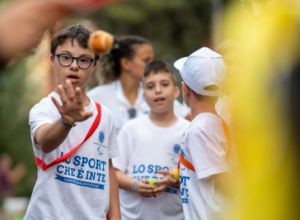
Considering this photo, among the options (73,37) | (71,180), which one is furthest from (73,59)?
(71,180)

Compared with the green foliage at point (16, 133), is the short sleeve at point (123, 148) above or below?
above

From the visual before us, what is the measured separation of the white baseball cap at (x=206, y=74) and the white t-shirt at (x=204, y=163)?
0.20 m

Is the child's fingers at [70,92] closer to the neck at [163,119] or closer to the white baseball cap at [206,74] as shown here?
the white baseball cap at [206,74]

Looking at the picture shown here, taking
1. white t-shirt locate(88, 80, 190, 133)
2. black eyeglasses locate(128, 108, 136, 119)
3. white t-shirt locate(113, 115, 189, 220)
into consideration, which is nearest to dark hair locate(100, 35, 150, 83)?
white t-shirt locate(88, 80, 190, 133)

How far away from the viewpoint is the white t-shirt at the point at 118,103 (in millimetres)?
8445

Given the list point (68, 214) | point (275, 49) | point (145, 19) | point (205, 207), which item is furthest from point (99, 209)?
point (145, 19)

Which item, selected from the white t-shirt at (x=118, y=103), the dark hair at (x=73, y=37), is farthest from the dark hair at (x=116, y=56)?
the dark hair at (x=73, y=37)

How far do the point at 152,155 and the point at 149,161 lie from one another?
0.05 meters

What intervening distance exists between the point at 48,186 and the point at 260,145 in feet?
10.8

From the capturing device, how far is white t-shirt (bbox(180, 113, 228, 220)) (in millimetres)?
5781

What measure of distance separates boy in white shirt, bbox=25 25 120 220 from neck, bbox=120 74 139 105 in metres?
2.68

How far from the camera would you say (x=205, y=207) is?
19.3ft

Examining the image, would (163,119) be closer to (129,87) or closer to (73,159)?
(129,87)

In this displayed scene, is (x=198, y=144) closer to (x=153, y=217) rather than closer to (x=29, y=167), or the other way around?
(x=153, y=217)
